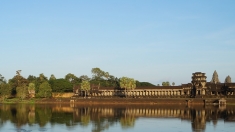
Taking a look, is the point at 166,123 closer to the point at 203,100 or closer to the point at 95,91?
the point at 203,100

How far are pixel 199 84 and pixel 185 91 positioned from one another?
210 inches

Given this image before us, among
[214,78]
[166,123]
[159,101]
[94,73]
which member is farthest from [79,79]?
[166,123]

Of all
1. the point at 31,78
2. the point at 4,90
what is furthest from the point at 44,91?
the point at 31,78

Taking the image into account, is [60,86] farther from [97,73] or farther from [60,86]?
[97,73]

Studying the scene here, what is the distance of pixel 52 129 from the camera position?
34.8 metres

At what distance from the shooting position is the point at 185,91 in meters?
90.1

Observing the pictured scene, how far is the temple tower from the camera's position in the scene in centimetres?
8531

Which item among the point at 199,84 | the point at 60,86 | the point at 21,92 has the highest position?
the point at 199,84

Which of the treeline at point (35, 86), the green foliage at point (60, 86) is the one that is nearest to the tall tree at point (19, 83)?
the treeline at point (35, 86)

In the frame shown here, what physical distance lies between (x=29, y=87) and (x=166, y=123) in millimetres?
59796

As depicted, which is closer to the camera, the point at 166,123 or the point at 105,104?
the point at 166,123

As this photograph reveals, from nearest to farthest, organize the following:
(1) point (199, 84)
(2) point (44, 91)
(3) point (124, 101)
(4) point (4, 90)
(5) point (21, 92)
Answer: (3) point (124, 101)
(1) point (199, 84)
(5) point (21, 92)
(2) point (44, 91)
(4) point (4, 90)

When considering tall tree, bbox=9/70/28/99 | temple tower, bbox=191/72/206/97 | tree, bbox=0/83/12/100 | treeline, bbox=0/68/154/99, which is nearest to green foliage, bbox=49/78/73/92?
treeline, bbox=0/68/154/99

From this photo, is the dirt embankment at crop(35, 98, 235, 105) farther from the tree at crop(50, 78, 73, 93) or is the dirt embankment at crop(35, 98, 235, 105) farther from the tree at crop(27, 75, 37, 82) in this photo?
the tree at crop(27, 75, 37, 82)
